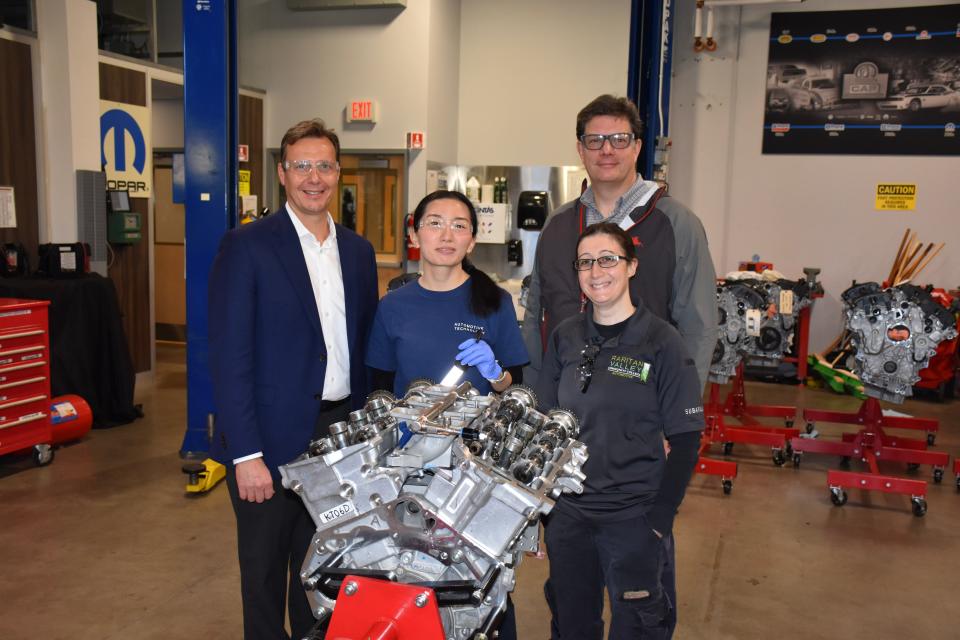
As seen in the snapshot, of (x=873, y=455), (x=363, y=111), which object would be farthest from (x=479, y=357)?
(x=363, y=111)

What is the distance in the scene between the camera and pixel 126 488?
15.2 feet

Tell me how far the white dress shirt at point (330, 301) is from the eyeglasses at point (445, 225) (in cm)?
39

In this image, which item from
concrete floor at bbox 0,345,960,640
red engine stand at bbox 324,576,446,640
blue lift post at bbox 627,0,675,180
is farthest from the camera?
blue lift post at bbox 627,0,675,180

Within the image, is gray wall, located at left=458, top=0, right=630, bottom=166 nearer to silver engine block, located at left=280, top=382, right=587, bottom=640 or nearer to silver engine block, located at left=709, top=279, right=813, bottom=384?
silver engine block, located at left=709, top=279, right=813, bottom=384

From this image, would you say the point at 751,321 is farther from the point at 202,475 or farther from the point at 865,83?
the point at 865,83

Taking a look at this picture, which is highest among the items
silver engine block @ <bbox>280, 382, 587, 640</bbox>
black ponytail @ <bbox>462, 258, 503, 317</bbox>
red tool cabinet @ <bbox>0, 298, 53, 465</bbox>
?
black ponytail @ <bbox>462, 258, 503, 317</bbox>

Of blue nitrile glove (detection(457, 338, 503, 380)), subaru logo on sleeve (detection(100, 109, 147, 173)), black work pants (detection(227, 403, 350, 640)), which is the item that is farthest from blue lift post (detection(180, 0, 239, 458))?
blue nitrile glove (detection(457, 338, 503, 380))

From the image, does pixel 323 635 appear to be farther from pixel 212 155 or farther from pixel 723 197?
pixel 723 197

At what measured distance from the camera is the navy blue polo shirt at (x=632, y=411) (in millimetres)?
2090

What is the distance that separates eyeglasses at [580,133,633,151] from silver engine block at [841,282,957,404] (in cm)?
329

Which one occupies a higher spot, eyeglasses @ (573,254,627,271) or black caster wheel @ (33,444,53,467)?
eyeglasses @ (573,254,627,271)

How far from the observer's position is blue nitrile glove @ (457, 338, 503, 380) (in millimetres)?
Result: 2068

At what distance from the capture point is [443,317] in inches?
87.7

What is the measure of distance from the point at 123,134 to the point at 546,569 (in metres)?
5.24
